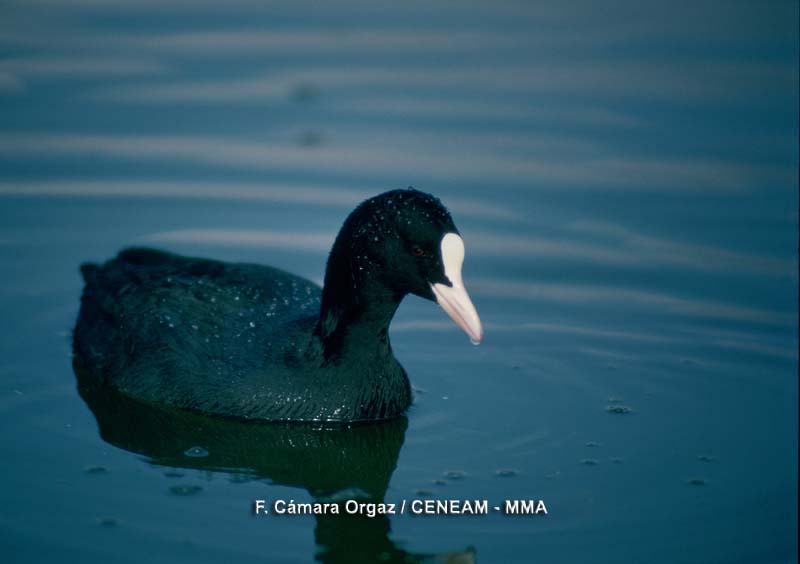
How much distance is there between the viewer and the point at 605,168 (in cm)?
1009

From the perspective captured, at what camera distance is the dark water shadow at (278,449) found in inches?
239

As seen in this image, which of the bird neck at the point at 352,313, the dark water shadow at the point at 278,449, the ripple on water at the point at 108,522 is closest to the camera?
the ripple on water at the point at 108,522

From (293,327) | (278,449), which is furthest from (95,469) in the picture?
(293,327)

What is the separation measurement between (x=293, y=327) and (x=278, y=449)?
0.71m

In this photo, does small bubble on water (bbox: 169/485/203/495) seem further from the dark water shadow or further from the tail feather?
the tail feather

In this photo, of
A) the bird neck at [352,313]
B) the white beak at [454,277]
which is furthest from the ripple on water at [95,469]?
the white beak at [454,277]

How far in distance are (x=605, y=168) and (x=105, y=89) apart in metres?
4.03

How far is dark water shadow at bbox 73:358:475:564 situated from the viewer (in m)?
6.07

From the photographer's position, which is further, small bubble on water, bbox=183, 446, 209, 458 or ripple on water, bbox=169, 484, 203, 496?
small bubble on water, bbox=183, 446, 209, 458

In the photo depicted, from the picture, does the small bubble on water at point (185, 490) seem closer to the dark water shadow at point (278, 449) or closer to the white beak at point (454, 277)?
the dark water shadow at point (278, 449)

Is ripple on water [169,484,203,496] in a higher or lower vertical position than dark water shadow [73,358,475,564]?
A: lower

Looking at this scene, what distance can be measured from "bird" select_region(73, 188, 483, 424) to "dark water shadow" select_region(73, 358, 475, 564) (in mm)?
75

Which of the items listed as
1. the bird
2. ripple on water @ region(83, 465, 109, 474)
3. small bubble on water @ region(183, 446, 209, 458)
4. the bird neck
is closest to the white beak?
the bird

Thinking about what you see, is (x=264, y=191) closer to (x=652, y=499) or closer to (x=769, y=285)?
(x=769, y=285)
